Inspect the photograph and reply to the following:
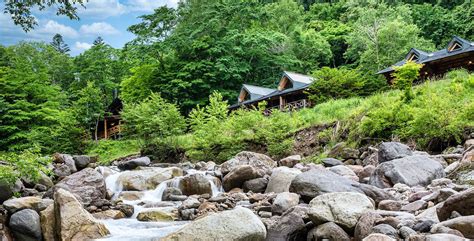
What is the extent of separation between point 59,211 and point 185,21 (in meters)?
39.1

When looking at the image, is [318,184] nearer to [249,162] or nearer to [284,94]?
[249,162]

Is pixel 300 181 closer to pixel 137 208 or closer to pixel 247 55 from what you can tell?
pixel 137 208

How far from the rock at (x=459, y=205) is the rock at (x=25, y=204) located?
8.43m

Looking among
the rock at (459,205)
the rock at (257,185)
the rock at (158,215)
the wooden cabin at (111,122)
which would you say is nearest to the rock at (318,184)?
the rock at (459,205)

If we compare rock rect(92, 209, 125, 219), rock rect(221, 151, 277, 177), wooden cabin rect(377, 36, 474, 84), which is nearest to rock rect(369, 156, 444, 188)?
rock rect(221, 151, 277, 177)

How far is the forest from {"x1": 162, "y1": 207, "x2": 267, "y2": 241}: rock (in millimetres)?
21858

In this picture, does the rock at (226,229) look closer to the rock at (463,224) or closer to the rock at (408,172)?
the rock at (463,224)

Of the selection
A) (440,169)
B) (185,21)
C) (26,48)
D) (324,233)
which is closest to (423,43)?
(185,21)

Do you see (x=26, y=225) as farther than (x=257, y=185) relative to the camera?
No

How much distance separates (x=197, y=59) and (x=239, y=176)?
103ft

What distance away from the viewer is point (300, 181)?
9.38m

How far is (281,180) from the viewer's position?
12.0m

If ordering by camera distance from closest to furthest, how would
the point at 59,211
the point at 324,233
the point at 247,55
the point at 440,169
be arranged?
the point at 324,233
the point at 59,211
the point at 440,169
the point at 247,55

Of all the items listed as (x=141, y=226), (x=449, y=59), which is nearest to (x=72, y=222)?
(x=141, y=226)
